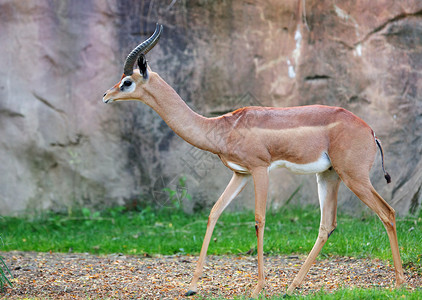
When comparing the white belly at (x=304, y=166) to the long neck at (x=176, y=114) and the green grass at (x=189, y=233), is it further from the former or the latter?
the green grass at (x=189, y=233)

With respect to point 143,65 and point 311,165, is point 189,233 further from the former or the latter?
point 143,65

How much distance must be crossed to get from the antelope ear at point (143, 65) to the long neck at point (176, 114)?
8 cm

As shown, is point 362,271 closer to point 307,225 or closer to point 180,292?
point 180,292

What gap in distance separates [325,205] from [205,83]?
12.8 feet

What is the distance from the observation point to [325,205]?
5.12 meters

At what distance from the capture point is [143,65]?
15.9 feet

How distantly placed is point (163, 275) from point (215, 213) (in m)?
1.10

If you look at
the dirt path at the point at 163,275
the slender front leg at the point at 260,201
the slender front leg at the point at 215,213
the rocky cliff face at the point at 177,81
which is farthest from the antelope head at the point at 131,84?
the rocky cliff face at the point at 177,81

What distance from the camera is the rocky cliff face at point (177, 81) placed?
328 inches

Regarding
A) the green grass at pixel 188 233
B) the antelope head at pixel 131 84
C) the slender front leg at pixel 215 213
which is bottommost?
the green grass at pixel 188 233

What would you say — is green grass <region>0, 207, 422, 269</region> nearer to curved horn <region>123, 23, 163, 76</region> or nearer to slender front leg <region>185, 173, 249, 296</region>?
slender front leg <region>185, 173, 249, 296</region>

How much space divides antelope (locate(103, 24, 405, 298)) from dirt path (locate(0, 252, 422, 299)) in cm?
34

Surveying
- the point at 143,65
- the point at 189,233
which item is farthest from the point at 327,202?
the point at 189,233

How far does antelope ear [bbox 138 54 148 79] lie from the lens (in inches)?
188
